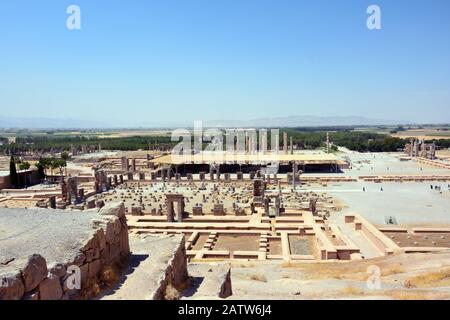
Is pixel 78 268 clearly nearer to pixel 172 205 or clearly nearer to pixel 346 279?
pixel 346 279

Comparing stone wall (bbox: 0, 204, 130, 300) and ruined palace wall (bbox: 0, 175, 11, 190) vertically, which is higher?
stone wall (bbox: 0, 204, 130, 300)

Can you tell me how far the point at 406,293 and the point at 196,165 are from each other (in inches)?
1825

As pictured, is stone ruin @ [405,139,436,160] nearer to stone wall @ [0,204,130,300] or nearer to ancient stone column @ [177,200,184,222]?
ancient stone column @ [177,200,184,222]

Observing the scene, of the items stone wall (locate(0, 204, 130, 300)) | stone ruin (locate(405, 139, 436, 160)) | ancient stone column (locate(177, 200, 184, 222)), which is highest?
stone wall (locate(0, 204, 130, 300))

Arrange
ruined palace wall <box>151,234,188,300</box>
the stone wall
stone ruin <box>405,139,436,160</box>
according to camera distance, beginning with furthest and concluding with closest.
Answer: stone ruin <box>405,139,436,160</box> → ruined palace wall <box>151,234,188,300</box> → the stone wall

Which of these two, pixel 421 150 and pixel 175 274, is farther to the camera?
pixel 421 150

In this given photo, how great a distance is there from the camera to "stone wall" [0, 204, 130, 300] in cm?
596

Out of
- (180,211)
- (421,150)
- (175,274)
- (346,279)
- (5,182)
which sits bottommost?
(180,211)

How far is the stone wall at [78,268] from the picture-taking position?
5957 mm

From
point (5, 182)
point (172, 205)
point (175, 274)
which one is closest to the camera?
point (175, 274)

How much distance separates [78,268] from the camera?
7352mm

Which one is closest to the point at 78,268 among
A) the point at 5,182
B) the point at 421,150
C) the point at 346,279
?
the point at 346,279

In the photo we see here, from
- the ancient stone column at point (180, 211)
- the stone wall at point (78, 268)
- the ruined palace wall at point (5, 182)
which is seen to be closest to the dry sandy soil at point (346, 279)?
the stone wall at point (78, 268)

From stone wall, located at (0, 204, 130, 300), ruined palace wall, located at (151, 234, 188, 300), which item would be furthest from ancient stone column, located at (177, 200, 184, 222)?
stone wall, located at (0, 204, 130, 300)
